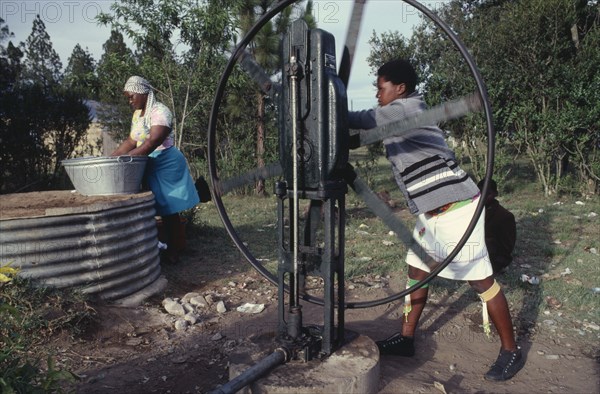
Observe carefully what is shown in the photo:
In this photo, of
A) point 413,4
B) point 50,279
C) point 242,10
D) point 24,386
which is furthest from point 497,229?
point 242,10

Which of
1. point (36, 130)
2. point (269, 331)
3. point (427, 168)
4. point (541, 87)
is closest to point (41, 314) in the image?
point (269, 331)

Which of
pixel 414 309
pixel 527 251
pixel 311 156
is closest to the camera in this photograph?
pixel 311 156

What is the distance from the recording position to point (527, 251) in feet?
18.3

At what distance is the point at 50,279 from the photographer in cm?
354

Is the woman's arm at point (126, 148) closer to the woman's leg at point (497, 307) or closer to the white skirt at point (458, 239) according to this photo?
the white skirt at point (458, 239)

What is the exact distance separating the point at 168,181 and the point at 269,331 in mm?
2433

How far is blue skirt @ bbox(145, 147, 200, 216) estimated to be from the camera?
15.6 feet

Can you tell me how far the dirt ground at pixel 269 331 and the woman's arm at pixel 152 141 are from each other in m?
1.10

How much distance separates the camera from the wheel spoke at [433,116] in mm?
2209

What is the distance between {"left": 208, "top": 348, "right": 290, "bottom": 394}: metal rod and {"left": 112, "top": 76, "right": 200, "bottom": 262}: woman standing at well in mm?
2702

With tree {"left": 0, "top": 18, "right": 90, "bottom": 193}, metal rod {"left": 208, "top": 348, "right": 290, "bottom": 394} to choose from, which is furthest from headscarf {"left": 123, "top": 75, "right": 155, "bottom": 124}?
tree {"left": 0, "top": 18, "right": 90, "bottom": 193}

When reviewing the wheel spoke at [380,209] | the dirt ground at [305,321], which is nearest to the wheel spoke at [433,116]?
the wheel spoke at [380,209]

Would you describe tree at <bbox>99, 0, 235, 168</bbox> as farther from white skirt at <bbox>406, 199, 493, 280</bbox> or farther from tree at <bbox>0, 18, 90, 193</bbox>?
white skirt at <bbox>406, 199, 493, 280</bbox>

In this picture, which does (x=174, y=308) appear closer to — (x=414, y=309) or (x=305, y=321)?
(x=305, y=321)
